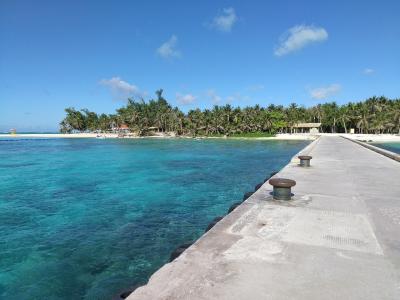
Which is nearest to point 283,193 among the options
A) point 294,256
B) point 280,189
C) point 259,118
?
point 280,189

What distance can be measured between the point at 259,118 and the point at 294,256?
3793 inches

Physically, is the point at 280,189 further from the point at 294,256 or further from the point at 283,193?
the point at 294,256

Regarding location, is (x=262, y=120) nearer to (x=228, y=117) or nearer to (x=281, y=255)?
(x=228, y=117)

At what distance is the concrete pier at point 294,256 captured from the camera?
12.4 ft

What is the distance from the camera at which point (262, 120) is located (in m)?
99.0

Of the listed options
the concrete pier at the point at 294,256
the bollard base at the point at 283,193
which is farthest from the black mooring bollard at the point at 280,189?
the concrete pier at the point at 294,256

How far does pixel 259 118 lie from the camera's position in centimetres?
9875

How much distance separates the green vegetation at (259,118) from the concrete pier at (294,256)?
291 feet

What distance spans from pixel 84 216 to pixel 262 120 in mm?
90675

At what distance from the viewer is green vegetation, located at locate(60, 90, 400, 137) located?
89312mm

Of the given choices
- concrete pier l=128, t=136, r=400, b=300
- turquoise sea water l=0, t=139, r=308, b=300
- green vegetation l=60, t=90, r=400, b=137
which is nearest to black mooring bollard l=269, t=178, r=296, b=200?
concrete pier l=128, t=136, r=400, b=300

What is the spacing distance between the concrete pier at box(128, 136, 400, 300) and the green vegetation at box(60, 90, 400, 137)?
88.8 meters

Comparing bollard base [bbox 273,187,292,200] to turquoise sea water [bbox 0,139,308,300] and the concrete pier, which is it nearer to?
the concrete pier

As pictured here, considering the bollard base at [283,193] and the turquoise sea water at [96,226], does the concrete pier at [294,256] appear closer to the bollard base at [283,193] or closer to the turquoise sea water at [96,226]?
the bollard base at [283,193]
